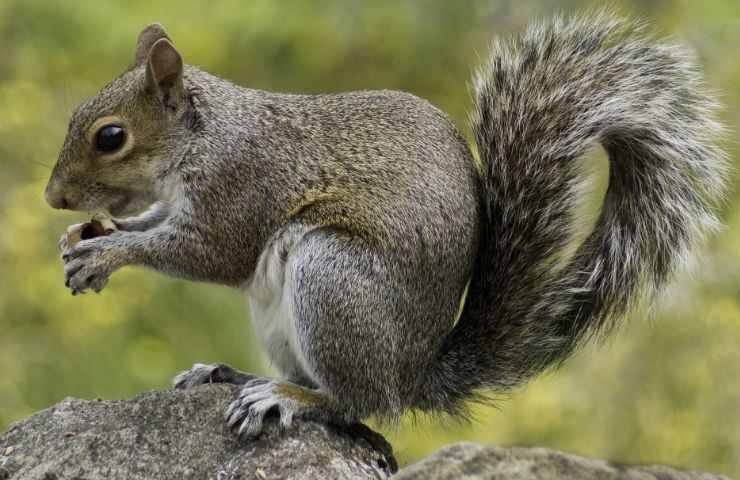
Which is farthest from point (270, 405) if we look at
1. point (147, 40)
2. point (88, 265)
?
point (147, 40)

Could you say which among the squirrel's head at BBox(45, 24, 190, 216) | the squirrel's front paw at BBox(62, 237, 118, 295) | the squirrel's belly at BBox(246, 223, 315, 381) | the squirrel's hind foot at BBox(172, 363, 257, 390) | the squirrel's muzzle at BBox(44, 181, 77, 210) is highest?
the squirrel's head at BBox(45, 24, 190, 216)

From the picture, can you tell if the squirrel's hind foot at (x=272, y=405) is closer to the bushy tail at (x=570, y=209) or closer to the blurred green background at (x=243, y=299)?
the bushy tail at (x=570, y=209)

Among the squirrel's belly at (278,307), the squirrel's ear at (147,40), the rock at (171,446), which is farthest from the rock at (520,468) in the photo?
the squirrel's ear at (147,40)

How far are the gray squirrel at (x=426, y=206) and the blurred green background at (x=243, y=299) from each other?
0.54 meters

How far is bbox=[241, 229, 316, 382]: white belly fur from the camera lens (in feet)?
7.35

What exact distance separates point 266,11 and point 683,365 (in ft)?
7.14

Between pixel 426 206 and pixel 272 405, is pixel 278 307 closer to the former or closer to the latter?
pixel 272 405

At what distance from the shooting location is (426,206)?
227 centimetres

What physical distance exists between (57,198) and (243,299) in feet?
3.27

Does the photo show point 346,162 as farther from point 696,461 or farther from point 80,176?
point 696,461

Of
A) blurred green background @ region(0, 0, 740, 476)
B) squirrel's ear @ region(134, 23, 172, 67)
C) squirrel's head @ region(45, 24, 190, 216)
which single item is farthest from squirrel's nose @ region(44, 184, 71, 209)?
blurred green background @ region(0, 0, 740, 476)

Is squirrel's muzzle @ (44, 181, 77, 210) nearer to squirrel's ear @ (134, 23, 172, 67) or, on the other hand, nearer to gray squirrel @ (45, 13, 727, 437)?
gray squirrel @ (45, 13, 727, 437)

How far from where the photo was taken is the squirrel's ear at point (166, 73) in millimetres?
2355

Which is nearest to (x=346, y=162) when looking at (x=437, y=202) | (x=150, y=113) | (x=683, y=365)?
(x=437, y=202)
